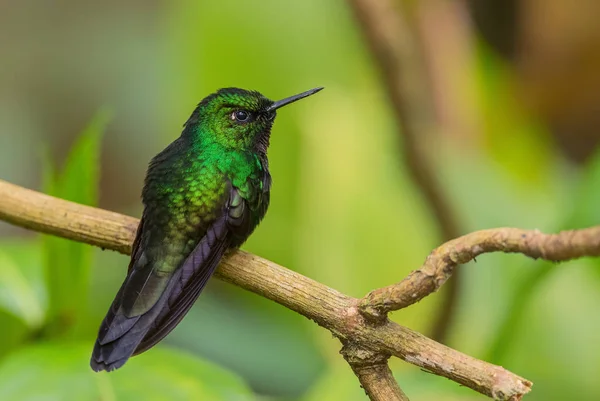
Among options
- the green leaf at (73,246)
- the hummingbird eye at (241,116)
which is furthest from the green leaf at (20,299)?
the hummingbird eye at (241,116)

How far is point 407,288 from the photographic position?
3.25 feet

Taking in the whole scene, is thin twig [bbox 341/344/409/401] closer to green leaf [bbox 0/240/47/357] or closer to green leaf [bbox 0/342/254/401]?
green leaf [bbox 0/342/254/401]

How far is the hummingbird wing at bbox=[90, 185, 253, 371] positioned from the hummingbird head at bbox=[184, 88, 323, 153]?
145mm

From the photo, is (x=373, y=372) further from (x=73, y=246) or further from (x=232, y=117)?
(x=73, y=246)

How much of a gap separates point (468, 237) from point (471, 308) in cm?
134

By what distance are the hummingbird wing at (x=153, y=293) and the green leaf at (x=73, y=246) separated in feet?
0.82

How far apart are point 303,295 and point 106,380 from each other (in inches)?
21.2

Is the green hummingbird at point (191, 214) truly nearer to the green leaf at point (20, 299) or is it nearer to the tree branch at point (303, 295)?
the tree branch at point (303, 295)

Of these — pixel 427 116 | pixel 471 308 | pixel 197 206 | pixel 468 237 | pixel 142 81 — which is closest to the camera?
pixel 468 237

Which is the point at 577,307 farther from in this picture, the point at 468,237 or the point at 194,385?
the point at 468,237

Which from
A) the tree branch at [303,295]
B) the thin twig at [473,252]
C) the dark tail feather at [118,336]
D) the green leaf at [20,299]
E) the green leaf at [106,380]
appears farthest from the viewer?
the green leaf at [20,299]

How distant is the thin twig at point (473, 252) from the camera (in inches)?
32.0

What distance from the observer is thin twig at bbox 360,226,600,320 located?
2.67ft

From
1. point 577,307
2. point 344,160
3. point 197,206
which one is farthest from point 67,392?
point 577,307
